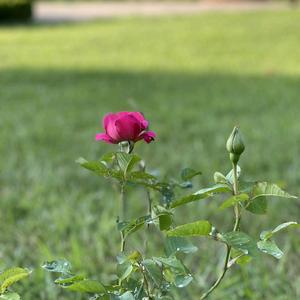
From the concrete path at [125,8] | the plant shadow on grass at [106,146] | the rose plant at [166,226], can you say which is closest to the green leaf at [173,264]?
the rose plant at [166,226]

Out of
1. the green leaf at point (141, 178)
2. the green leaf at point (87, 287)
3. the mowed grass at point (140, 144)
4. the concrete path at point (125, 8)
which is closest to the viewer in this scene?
the green leaf at point (87, 287)

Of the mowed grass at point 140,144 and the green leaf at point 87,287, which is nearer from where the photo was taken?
the green leaf at point 87,287

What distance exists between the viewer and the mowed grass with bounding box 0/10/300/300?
2021 mm

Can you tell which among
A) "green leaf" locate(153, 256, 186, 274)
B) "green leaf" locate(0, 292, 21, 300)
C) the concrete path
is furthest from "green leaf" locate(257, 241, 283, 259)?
the concrete path

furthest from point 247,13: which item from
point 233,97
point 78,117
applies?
point 78,117

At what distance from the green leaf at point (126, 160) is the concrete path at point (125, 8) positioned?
1156 cm

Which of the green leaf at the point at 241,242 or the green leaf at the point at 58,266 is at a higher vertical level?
the green leaf at the point at 241,242

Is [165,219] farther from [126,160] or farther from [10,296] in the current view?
[10,296]

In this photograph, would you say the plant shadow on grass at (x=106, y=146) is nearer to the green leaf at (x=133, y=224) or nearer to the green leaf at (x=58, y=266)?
the green leaf at (x=133, y=224)

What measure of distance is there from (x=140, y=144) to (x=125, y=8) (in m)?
11.6

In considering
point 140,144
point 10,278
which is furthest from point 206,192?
point 140,144

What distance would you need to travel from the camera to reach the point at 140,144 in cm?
328

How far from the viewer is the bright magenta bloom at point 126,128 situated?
896 millimetres

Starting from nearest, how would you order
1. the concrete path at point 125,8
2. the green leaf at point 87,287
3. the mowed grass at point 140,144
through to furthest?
1. the green leaf at point 87,287
2. the mowed grass at point 140,144
3. the concrete path at point 125,8
